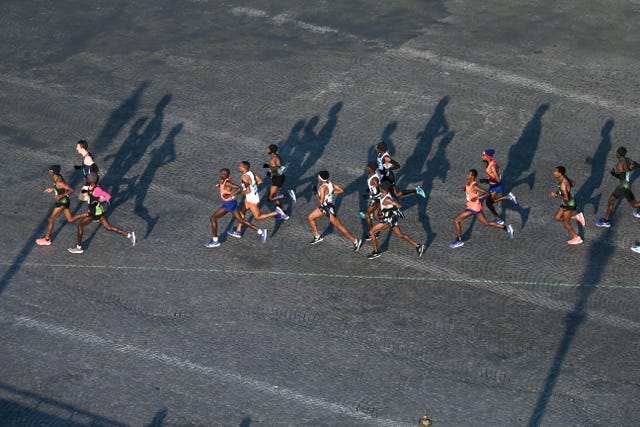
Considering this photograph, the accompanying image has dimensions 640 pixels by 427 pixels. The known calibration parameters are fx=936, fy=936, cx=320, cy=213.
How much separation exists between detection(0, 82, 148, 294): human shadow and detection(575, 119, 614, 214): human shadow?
12282 mm

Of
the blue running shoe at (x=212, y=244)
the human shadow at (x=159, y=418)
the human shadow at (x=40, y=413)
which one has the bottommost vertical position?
the human shadow at (x=40, y=413)

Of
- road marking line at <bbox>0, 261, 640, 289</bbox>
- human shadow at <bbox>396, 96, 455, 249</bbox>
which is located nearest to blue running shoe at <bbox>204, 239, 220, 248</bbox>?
road marking line at <bbox>0, 261, 640, 289</bbox>

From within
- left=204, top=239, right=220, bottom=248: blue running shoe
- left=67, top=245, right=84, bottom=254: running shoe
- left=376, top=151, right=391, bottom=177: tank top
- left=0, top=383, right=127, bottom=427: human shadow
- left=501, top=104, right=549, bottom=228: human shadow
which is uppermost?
left=376, top=151, right=391, bottom=177: tank top

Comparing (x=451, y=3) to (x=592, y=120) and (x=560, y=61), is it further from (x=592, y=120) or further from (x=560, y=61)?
(x=592, y=120)

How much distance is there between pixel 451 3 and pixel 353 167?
11014mm

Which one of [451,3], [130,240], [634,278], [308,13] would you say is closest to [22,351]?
[130,240]

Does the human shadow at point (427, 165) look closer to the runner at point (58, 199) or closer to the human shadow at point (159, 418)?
the human shadow at point (159, 418)

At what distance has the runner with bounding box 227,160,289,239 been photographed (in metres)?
20.5

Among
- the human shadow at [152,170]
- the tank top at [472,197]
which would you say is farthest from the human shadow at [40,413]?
the tank top at [472,197]

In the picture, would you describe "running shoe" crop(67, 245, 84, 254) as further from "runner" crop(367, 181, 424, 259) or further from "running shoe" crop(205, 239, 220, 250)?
"runner" crop(367, 181, 424, 259)

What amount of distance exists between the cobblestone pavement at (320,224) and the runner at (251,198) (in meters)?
0.31

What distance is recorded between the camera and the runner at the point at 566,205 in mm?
20109

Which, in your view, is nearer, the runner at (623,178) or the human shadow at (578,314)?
the human shadow at (578,314)

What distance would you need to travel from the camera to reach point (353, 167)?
23.9 meters
